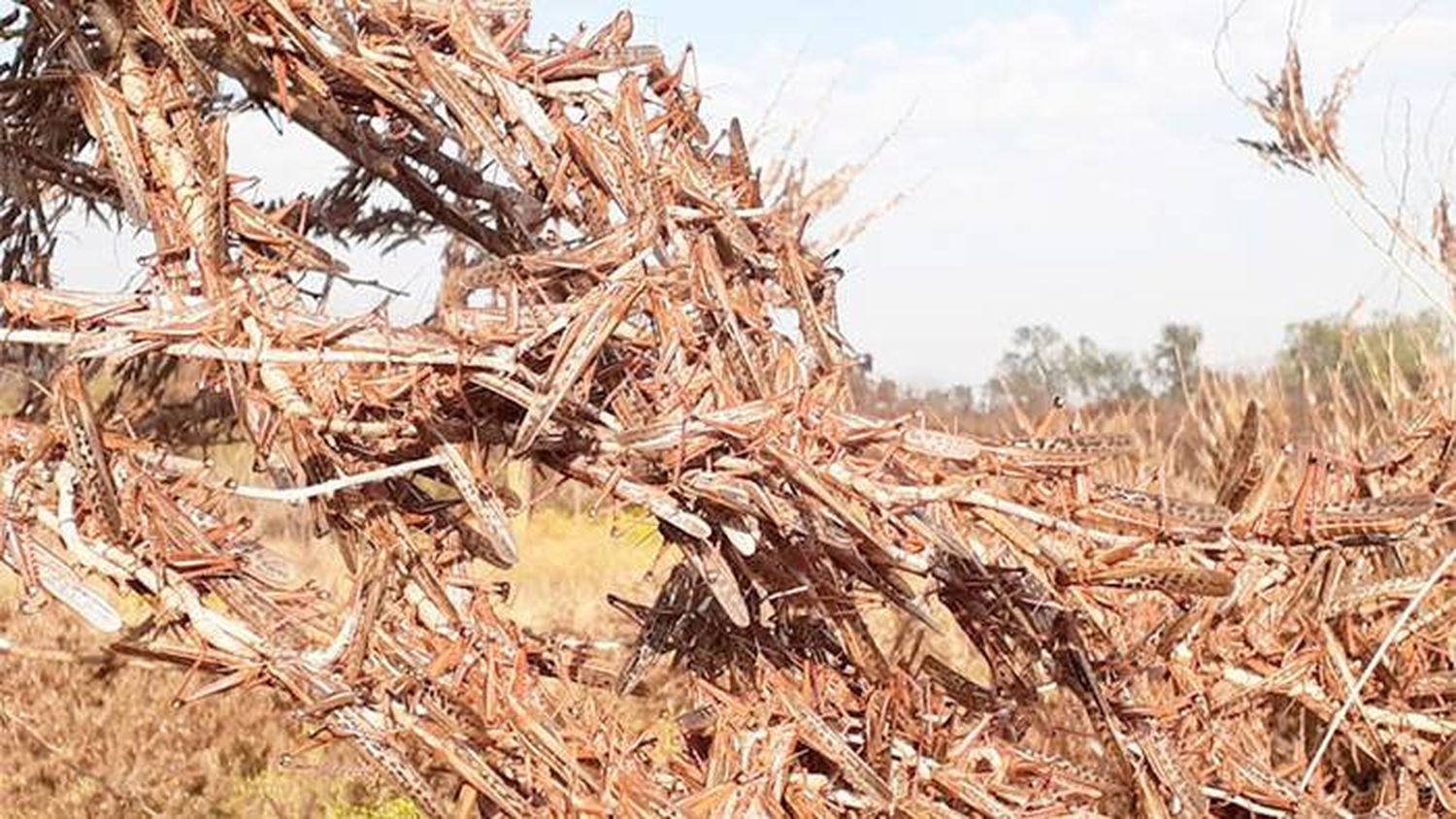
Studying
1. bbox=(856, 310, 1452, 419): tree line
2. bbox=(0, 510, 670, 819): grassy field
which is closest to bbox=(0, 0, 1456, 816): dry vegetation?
bbox=(856, 310, 1452, 419): tree line

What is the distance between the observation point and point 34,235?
1923mm

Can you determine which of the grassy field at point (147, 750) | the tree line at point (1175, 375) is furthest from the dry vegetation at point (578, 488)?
the grassy field at point (147, 750)

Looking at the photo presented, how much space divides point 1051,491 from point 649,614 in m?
0.44

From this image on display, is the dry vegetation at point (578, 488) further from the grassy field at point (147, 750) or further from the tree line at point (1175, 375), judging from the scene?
the grassy field at point (147, 750)

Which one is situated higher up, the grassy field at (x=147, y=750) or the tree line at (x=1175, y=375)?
the tree line at (x=1175, y=375)

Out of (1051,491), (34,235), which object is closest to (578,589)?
(34,235)

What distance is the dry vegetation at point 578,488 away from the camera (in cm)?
136

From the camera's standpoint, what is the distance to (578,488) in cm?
157

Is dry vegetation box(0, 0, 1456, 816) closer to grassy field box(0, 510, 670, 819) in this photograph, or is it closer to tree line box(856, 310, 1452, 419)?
tree line box(856, 310, 1452, 419)

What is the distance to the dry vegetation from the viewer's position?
4.48 ft

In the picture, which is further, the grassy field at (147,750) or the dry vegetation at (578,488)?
the grassy field at (147,750)

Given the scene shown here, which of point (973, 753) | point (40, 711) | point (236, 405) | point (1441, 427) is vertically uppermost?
point (1441, 427)

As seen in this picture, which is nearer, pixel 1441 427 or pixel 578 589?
pixel 1441 427

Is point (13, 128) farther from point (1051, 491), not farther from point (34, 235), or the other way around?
point (1051, 491)
